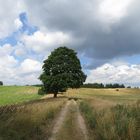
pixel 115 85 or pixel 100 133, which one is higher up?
pixel 115 85

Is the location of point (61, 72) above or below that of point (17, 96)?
above

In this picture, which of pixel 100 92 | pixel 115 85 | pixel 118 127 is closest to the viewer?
pixel 118 127

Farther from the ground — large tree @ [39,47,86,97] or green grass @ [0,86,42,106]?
large tree @ [39,47,86,97]

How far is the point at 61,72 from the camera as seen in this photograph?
7031cm

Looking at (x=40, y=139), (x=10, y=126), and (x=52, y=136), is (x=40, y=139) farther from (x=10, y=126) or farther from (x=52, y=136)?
(x=10, y=126)

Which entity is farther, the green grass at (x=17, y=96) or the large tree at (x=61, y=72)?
the green grass at (x=17, y=96)

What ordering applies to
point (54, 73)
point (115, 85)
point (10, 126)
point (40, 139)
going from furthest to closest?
1. point (115, 85)
2. point (54, 73)
3. point (10, 126)
4. point (40, 139)

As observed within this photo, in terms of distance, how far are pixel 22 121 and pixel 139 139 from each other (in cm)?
831

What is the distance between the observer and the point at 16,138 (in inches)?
575

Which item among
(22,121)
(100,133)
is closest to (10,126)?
(22,121)

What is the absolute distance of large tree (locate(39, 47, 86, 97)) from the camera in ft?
224

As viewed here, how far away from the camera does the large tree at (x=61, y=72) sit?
68.2m

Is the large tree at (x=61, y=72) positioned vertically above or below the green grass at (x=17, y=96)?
above

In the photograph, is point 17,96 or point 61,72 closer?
point 61,72
